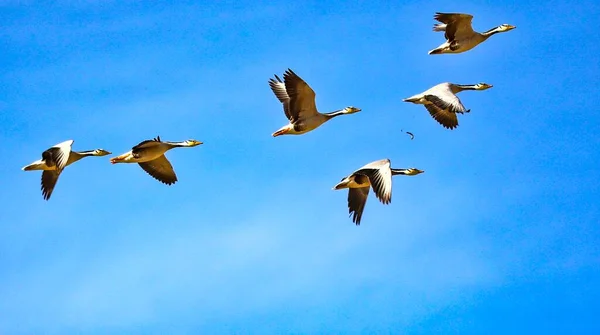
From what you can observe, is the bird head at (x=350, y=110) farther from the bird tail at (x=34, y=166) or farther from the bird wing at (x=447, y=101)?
the bird tail at (x=34, y=166)

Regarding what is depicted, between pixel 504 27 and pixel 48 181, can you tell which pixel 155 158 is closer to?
pixel 48 181

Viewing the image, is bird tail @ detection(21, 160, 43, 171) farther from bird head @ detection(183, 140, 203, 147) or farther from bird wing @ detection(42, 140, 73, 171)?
bird head @ detection(183, 140, 203, 147)

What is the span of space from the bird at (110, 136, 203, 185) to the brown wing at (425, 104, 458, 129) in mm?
6515

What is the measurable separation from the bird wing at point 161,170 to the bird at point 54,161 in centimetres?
123

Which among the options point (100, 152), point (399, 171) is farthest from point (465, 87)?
point (100, 152)

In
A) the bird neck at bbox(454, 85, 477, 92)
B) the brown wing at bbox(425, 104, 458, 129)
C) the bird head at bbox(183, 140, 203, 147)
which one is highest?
the bird neck at bbox(454, 85, 477, 92)

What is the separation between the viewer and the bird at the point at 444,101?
29094mm

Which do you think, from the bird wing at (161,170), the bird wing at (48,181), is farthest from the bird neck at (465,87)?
the bird wing at (48,181)

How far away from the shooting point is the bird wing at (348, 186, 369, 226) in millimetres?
29156

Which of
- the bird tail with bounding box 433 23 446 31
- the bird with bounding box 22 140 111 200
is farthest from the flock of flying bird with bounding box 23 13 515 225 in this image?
the bird tail with bounding box 433 23 446 31

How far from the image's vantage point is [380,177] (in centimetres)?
2731

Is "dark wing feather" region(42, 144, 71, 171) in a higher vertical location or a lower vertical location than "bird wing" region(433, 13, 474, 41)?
lower

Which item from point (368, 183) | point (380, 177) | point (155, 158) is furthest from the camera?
point (155, 158)

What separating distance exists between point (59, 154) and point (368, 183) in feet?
26.5
